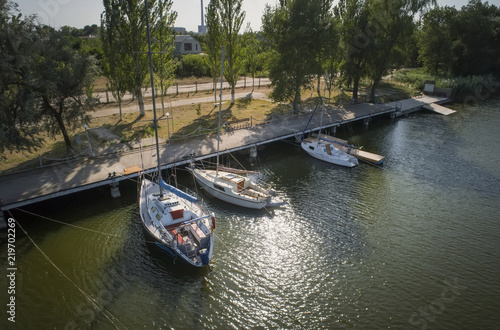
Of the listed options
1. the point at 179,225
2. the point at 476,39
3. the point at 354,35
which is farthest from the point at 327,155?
the point at 476,39

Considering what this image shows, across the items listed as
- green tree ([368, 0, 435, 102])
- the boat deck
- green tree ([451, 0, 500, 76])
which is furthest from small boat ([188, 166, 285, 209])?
green tree ([451, 0, 500, 76])

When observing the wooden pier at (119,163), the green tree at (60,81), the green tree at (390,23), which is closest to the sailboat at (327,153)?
the wooden pier at (119,163)

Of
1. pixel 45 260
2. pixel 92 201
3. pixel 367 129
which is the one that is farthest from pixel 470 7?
pixel 45 260

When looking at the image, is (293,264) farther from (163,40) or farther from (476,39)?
(476,39)

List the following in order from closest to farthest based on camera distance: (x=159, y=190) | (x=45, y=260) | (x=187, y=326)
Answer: (x=187, y=326) < (x=45, y=260) < (x=159, y=190)

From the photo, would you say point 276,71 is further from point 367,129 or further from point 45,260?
point 45,260

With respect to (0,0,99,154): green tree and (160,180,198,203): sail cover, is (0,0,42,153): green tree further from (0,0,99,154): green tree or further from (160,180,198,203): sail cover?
(160,180,198,203): sail cover
